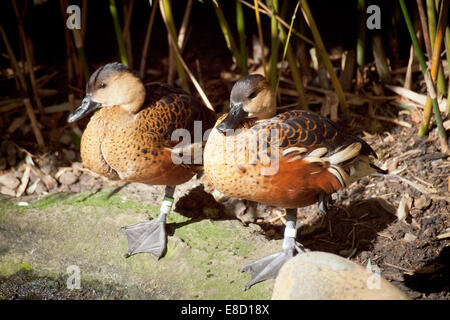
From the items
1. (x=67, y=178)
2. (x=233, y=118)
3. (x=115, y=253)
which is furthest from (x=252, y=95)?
(x=67, y=178)

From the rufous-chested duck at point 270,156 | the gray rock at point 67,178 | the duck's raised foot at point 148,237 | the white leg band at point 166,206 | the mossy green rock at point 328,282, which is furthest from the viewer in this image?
the gray rock at point 67,178

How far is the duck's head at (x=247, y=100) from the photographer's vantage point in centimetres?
246

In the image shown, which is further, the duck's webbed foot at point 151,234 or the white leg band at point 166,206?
the white leg band at point 166,206

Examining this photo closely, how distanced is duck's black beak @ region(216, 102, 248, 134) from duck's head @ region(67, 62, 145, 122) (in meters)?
0.52

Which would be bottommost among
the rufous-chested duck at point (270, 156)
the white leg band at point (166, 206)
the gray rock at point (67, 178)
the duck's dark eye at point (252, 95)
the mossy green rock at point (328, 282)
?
the gray rock at point (67, 178)

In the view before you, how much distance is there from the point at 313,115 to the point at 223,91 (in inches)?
65.3

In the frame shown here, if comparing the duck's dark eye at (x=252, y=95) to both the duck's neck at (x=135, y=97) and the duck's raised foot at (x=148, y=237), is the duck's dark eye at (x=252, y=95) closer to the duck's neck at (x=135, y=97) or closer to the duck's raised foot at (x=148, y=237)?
the duck's neck at (x=135, y=97)

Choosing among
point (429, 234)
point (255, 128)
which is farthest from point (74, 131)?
point (429, 234)

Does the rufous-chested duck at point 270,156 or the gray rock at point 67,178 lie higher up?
the rufous-chested duck at point 270,156

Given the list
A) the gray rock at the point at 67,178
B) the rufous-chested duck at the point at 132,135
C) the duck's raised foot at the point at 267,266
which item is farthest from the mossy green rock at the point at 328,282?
the gray rock at the point at 67,178

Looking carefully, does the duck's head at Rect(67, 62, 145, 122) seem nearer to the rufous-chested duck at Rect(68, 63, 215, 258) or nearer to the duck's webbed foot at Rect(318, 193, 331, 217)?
the rufous-chested duck at Rect(68, 63, 215, 258)

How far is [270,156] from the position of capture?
243cm

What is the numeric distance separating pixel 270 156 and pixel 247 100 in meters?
0.29

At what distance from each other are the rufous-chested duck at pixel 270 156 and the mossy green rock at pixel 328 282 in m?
0.28
